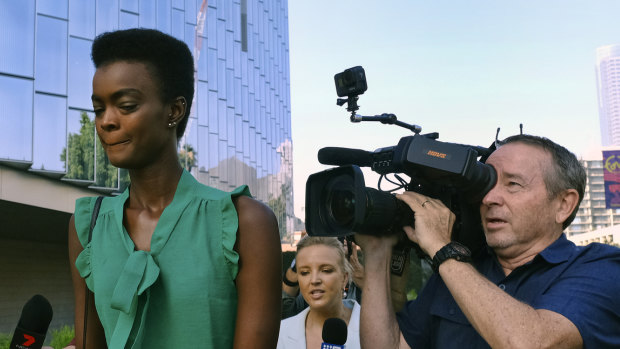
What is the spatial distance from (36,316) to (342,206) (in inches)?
42.4

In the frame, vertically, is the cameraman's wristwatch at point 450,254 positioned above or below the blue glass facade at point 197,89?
below

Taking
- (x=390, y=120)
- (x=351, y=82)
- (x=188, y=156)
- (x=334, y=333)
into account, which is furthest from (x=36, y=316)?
(x=188, y=156)

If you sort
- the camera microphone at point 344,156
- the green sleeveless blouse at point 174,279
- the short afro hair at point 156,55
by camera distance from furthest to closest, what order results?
1. the camera microphone at point 344,156
2. the short afro hair at point 156,55
3. the green sleeveless blouse at point 174,279

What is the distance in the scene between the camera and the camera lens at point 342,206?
2.13 m

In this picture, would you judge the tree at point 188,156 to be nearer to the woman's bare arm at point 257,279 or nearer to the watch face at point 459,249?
the watch face at point 459,249

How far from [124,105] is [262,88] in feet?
90.3

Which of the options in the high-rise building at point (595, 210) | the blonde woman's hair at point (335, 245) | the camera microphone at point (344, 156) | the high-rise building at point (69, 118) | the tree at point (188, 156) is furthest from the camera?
the high-rise building at point (595, 210)

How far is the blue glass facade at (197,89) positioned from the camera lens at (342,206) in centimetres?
1010

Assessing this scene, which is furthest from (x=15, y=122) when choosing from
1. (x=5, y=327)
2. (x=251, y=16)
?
(x=251, y=16)

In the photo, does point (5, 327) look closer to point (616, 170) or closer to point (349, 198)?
point (349, 198)

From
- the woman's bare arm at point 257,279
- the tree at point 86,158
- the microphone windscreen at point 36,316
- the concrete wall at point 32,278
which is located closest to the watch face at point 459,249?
the woman's bare arm at point 257,279

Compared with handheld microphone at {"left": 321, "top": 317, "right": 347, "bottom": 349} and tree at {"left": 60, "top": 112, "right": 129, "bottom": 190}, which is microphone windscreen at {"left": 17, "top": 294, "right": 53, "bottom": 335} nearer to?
handheld microphone at {"left": 321, "top": 317, "right": 347, "bottom": 349}

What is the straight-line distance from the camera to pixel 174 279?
1729 mm

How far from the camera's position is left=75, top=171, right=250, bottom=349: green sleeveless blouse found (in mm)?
1695
